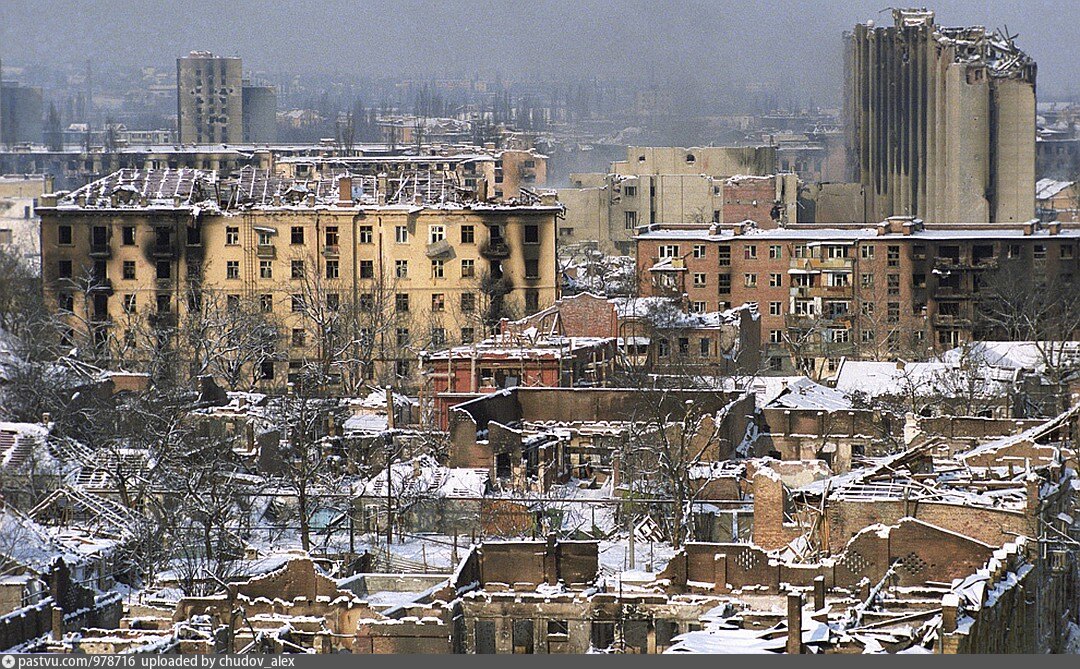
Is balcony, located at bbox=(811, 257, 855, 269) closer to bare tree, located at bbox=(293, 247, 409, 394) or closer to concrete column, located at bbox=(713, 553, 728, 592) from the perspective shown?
bare tree, located at bbox=(293, 247, 409, 394)

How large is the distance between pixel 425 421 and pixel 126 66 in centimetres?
3891

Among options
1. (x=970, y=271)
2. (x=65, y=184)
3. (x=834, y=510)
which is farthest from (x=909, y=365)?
(x=65, y=184)

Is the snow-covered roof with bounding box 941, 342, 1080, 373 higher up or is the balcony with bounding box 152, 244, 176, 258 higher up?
the balcony with bounding box 152, 244, 176, 258

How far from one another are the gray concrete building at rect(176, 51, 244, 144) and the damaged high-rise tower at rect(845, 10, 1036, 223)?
973 inches

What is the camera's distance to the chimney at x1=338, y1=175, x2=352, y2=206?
3170 centimetres

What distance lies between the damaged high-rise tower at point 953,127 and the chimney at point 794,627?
34475 millimetres

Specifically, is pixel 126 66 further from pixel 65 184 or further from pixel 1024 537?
pixel 1024 537

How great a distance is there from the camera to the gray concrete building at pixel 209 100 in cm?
7031

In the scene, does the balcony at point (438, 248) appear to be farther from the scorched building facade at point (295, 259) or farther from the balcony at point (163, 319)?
the balcony at point (163, 319)

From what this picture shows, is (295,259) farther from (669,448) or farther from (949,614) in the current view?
(949,614)

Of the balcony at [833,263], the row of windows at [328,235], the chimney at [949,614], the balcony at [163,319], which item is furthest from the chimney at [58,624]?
the balcony at [833,263]

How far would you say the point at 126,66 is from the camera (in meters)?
59.0

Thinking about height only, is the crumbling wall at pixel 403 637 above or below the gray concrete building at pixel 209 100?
below

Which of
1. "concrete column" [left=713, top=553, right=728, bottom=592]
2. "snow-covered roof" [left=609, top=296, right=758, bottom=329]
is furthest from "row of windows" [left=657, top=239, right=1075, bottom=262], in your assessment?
"concrete column" [left=713, top=553, right=728, bottom=592]
